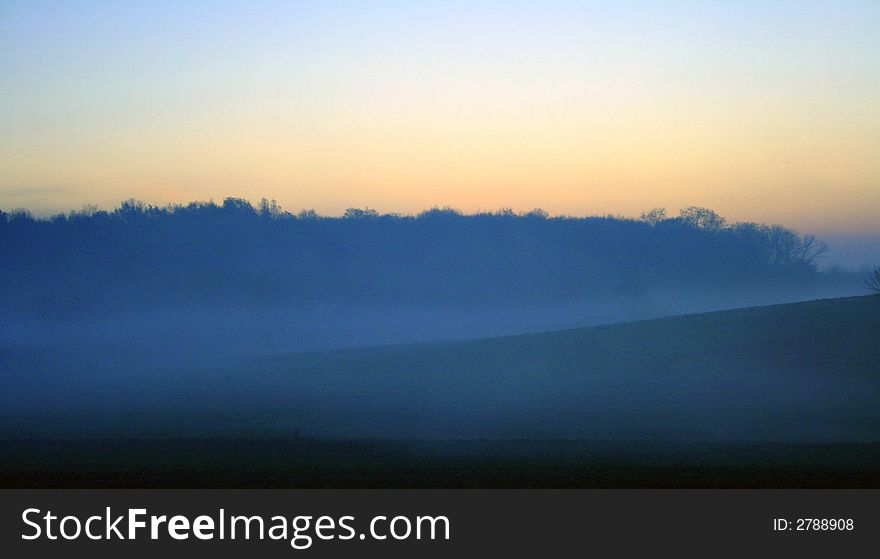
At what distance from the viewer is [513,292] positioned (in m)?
114

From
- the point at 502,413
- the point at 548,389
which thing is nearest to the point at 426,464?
the point at 502,413

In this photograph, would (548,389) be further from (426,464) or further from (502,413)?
(426,464)

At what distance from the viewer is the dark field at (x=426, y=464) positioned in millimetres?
15398

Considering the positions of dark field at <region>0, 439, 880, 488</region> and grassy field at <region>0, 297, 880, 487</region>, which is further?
grassy field at <region>0, 297, 880, 487</region>

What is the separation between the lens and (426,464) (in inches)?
685

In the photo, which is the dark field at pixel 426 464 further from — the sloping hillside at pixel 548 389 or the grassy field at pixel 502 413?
the sloping hillside at pixel 548 389

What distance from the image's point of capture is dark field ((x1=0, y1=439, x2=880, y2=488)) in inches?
606

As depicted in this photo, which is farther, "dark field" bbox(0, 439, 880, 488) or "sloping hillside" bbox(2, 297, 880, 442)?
"sloping hillside" bbox(2, 297, 880, 442)

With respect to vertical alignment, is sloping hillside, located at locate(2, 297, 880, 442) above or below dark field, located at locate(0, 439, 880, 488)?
above

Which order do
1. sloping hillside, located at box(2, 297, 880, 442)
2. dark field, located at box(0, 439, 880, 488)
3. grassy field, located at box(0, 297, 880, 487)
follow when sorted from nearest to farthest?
1. dark field, located at box(0, 439, 880, 488)
2. grassy field, located at box(0, 297, 880, 487)
3. sloping hillside, located at box(2, 297, 880, 442)

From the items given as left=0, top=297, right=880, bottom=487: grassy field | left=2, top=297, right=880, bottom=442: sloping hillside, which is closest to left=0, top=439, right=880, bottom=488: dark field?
left=0, top=297, right=880, bottom=487: grassy field

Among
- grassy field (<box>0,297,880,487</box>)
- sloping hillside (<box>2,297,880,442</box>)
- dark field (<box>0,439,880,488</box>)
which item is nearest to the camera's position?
dark field (<box>0,439,880,488</box>)

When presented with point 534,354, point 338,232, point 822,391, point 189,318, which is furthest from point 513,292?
point 822,391

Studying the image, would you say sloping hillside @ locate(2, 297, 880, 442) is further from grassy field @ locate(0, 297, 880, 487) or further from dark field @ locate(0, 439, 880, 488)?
dark field @ locate(0, 439, 880, 488)
